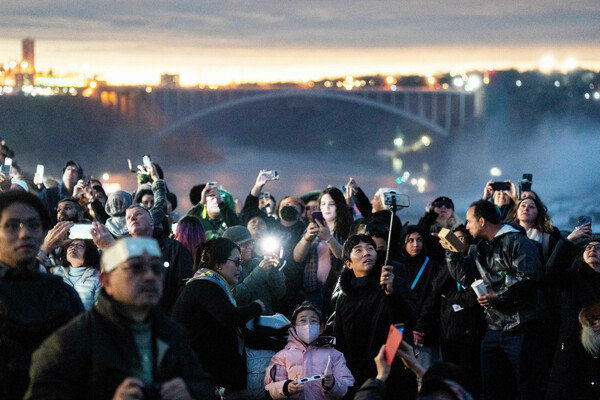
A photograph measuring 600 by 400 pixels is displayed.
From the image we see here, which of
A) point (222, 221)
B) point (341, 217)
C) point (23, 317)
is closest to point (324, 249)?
point (341, 217)

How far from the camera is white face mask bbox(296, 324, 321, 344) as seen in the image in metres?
5.23

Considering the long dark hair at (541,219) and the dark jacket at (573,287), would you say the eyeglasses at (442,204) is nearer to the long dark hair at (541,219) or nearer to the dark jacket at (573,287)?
the long dark hair at (541,219)

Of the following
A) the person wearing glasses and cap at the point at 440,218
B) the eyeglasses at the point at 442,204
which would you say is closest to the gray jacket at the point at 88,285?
the person wearing glasses and cap at the point at 440,218

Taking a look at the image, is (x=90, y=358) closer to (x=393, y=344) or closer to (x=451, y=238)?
(x=393, y=344)

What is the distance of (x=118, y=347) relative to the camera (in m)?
2.95

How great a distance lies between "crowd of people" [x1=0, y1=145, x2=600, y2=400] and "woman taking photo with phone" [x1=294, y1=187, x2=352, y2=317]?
2cm

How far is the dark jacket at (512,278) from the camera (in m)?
6.12

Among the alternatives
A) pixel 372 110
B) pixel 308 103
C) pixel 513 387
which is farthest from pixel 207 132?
pixel 513 387

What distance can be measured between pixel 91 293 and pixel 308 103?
79.2 meters

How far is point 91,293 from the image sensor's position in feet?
19.1

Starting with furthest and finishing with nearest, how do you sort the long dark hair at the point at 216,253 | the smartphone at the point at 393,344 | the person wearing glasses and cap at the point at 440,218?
1. the person wearing glasses and cap at the point at 440,218
2. the long dark hair at the point at 216,253
3. the smartphone at the point at 393,344

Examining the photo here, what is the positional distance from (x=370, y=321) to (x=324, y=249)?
2.34 m

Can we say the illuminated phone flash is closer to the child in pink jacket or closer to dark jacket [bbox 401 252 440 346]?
dark jacket [bbox 401 252 440 346]

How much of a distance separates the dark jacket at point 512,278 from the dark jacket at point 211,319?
200cm
